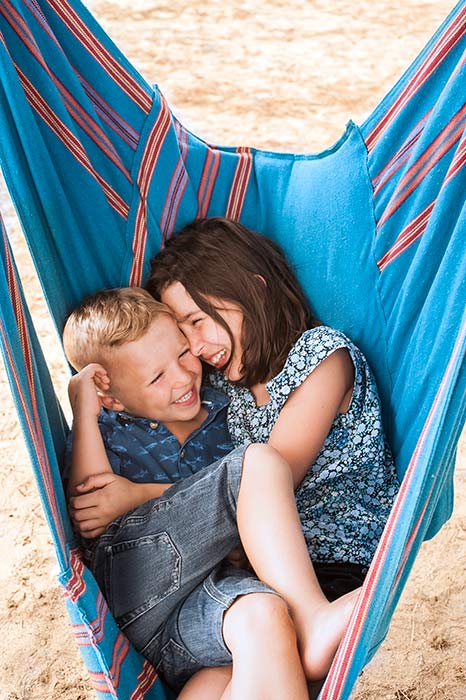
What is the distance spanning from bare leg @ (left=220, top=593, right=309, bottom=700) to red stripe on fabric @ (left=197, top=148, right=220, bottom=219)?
2.62ft

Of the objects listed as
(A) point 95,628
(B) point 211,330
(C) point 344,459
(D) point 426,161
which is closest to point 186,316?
(B) point 211,330

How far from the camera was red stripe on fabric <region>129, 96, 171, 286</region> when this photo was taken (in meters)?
1.69

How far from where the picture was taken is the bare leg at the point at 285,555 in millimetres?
1186

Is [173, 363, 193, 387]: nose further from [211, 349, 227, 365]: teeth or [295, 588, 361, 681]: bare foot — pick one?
[295, 588, 361, 681]: bare foot

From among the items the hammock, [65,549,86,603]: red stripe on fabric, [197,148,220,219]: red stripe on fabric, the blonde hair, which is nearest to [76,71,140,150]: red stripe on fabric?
the hammock

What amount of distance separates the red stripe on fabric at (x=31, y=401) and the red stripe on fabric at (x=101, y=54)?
50 cm

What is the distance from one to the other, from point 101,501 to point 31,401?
10.1 inches

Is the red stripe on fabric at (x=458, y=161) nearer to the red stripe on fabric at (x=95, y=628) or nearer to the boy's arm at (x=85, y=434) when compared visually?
the boy's arm at (x=85, y=434)

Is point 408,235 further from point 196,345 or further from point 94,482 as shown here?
point 94,482

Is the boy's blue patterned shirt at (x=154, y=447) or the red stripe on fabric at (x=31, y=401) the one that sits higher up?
the red stripe on fabric at (x=31, y=401)

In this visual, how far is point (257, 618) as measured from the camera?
1.20 metres

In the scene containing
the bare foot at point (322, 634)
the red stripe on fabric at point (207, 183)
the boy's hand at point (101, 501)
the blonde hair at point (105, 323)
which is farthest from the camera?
the red stripe on fabric at point (207, 183)

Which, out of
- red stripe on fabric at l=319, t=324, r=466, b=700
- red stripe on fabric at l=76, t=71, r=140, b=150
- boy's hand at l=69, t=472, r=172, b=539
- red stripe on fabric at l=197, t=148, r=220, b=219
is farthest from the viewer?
red stripe on fabric at l=197, t=148, r=220, b=219

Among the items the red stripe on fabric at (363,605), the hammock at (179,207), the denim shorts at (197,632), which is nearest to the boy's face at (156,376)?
the hammock at (179,207)
